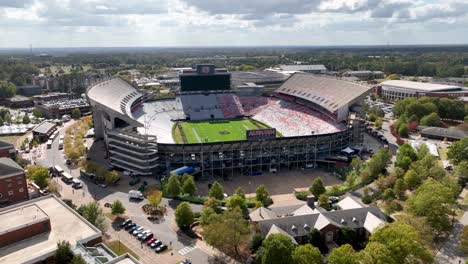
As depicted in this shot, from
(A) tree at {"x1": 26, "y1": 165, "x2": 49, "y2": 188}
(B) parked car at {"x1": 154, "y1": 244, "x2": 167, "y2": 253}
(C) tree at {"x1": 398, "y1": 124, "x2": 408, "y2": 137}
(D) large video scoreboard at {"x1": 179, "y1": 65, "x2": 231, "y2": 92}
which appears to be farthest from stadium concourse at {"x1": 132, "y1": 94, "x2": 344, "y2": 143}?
(B) parked car at {"x1": 154, "y1": 244, "x2": 167, "y2": 253}

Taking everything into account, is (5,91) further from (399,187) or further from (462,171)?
(462,171)

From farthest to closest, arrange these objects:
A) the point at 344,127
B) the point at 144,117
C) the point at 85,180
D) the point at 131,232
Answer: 1. the point at 144,117
2. the point at 344,127
3. the point at 85,180
4. the point at 131,232

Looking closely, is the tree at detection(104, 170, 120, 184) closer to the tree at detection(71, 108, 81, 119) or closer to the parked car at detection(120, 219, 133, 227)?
the parked car at detection(120, 219, 133, 227)

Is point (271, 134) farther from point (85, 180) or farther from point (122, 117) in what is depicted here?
point (85, 180)

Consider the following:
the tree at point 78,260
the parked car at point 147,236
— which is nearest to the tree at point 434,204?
the parked car at point 147,236

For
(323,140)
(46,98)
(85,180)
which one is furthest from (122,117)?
(46,98)

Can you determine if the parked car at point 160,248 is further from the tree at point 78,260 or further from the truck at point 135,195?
the truck at point 135,195
